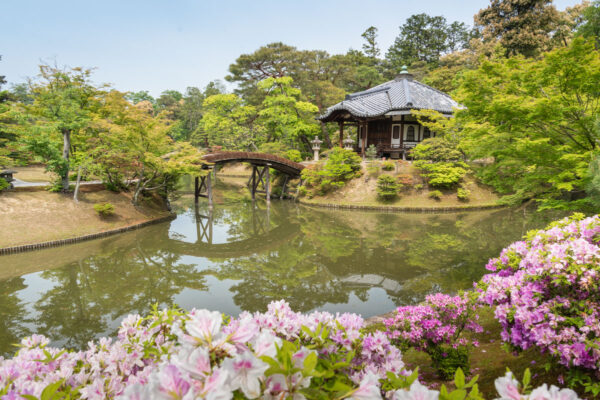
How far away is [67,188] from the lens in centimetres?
1424

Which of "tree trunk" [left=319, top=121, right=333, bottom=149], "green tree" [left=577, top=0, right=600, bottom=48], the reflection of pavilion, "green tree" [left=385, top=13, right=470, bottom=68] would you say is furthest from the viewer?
"green tree" [left=385, top=13, right=470, bottom=68]

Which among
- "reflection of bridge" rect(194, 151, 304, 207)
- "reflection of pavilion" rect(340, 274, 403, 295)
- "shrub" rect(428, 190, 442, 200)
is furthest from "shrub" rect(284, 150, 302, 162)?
"reflection of pavilion" rect(340, 274, 403, 295)

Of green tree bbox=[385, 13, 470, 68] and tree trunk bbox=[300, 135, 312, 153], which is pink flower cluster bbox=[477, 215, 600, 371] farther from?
green tree bbox=[385, 13, 470, 68]

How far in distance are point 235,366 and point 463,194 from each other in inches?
833

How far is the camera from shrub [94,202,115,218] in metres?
13.4

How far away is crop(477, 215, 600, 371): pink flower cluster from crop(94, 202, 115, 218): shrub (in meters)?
14.7

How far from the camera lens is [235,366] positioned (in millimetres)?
854

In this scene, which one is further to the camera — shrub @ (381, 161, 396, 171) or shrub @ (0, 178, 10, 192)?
shrub @ (381, 161, 396, 171)

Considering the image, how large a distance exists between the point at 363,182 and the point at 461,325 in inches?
703

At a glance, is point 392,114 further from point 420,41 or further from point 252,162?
point 420,41

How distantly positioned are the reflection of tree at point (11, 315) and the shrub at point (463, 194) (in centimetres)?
2043

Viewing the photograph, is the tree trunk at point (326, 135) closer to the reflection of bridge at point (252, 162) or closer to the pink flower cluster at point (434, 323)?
the reflection of bridge at point (252, 162)

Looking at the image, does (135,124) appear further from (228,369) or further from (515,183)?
(228,369)

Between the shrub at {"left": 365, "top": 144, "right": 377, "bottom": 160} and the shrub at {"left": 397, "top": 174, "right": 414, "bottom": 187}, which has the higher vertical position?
the shrub at {"left": 365, "top": 144, "right": 377, "bottom": 160}
